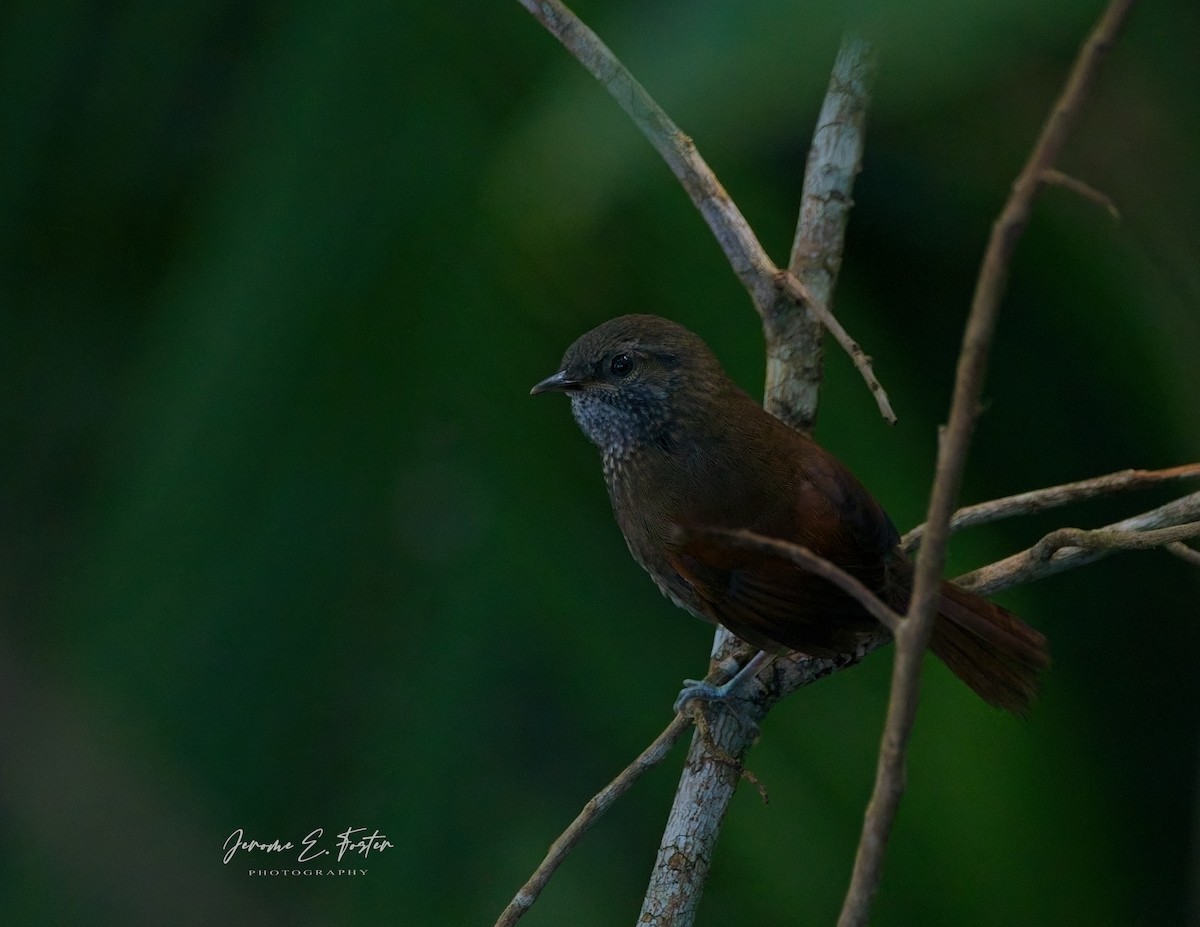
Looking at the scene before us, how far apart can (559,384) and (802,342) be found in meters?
0.55

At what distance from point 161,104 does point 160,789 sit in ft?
6.39

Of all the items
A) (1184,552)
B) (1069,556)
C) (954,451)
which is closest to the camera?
(954,451)

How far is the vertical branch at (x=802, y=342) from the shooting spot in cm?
214

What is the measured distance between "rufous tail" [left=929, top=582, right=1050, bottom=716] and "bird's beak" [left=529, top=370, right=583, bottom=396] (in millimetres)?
920

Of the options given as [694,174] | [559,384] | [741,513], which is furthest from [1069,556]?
[559,384]

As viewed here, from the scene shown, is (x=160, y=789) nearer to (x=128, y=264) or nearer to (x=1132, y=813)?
(x=128, y=264)

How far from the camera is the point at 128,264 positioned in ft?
11.2

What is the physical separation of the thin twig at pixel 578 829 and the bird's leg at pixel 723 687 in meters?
0.22

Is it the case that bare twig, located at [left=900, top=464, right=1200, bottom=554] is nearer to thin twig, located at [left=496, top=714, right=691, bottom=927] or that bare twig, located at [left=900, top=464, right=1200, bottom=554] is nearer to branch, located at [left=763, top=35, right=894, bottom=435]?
branch, located at [left=763, top=35, right=894, bottom=435]

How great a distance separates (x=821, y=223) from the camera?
2533 millimetres
